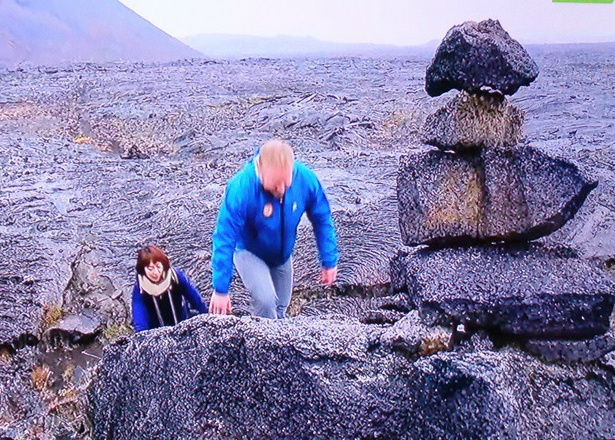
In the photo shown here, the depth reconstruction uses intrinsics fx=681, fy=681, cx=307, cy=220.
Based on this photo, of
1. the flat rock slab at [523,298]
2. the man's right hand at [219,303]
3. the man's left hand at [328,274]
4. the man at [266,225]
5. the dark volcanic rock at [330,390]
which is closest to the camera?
the dark volcanic rock at [330,390]

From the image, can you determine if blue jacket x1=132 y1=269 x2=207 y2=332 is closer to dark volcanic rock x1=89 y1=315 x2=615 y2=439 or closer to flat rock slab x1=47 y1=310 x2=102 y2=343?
dark volcanic rock x1=89 y1=315 x2=615 y2=439

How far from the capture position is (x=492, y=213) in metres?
3.21

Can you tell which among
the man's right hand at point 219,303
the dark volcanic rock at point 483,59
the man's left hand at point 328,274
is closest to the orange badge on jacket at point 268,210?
the man's right hand at point 219,303

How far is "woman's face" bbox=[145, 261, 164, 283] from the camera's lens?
3.99m

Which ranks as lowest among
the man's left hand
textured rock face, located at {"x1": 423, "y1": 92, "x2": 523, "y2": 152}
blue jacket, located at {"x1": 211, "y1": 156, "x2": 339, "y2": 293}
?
the man's left hand

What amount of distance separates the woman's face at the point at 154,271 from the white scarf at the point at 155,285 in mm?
26

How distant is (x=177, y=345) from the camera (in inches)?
128

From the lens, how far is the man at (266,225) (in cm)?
357

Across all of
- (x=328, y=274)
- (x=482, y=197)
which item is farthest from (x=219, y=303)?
(x=482, y=197)

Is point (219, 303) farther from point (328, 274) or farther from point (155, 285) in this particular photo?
point (328, 274)

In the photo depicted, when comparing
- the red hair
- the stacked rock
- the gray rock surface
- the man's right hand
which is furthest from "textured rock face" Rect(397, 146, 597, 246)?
the red hair

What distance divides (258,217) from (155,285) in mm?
808

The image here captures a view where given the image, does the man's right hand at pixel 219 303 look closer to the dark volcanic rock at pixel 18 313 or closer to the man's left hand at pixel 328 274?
the man's left hand at pixel 328 274

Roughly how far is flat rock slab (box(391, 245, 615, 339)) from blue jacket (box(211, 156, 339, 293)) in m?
0.97
